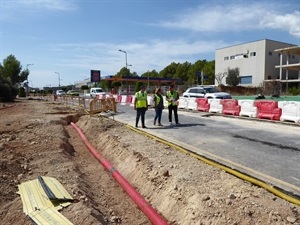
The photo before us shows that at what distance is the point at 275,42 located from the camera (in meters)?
72.0

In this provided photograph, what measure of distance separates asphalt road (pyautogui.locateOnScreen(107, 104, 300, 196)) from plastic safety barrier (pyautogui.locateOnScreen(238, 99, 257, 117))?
5.13ft

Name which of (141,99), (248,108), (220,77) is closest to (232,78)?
(220,77)

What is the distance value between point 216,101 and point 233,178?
1329 cm

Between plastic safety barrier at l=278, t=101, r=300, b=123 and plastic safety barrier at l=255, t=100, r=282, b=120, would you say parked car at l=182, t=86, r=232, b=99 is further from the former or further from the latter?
plastic safety barrier at l=278, t=101, r=300, b=123

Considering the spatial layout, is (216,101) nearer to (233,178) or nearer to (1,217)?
(233,178)

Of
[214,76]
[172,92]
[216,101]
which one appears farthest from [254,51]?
[172,92]

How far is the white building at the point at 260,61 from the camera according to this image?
2746 inches

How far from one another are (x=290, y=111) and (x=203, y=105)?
734cm

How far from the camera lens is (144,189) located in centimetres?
581

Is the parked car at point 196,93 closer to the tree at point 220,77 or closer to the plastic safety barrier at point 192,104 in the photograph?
the plastic safety barrier at point 192,104

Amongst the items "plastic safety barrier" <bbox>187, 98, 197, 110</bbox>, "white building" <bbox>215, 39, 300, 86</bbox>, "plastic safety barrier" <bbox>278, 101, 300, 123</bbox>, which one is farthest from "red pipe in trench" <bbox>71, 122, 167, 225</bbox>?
"white building" <bbox>215, 39, 300, 86</bbox>

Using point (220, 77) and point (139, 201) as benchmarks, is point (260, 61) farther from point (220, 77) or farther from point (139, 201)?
point (139, 201)

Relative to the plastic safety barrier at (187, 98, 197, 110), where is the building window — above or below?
above

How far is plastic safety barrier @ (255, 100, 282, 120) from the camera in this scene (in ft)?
44.3
